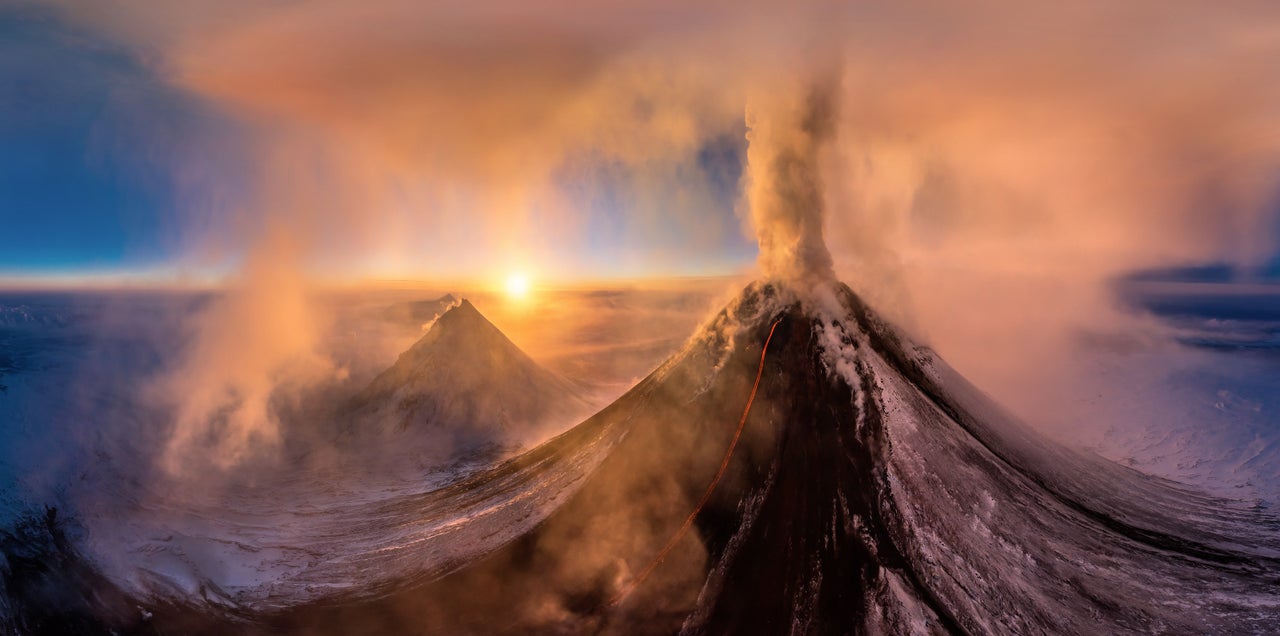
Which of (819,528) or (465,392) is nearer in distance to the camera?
(819,528)

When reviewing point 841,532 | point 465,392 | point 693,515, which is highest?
point 841,532

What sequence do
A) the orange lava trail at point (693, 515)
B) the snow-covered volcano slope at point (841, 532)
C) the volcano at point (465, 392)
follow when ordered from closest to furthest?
the snow-covered volcano slope at point (841, 532) < the orange lava trail at point (693, 515) < the volcano at point (465, 392)

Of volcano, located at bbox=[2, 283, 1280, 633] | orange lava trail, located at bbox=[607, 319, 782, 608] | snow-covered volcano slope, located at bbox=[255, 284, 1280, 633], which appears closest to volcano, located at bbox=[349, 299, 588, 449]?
volcano, located at bbox=[2, 283, 1280, 633]

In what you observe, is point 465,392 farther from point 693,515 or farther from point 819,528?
point 819,528

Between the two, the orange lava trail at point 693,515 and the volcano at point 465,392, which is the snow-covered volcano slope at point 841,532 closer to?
the orange lava trail at point 693,515

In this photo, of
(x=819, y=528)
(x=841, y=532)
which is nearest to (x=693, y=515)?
(x=819, y=528)

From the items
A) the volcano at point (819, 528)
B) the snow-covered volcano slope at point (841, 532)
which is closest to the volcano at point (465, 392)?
the volcano at point (819, 528)

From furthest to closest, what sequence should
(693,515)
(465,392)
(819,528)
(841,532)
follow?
(465,392)
(693,515)
(819,528)
(841,532)
